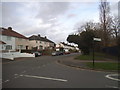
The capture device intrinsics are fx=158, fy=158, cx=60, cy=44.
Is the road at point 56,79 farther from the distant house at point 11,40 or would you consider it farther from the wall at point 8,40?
the wall at point 8,40

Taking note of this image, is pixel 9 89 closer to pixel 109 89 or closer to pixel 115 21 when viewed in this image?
pixel 109 89

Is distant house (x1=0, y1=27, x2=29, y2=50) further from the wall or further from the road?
the road

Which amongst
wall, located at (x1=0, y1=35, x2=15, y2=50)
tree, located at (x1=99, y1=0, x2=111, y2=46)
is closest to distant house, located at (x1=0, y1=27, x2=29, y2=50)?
wall, located at (x1=0, y1=35, x2=15, y2=50)

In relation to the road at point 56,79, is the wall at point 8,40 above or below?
above

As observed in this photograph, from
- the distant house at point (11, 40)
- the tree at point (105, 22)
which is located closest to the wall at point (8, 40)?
the distant house at point (11, 40)

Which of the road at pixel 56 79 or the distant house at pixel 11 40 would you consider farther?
the distant house at pixel 11 40

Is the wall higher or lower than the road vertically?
higher

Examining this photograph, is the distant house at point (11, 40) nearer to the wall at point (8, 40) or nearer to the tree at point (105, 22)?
the wall at point (8, 40)

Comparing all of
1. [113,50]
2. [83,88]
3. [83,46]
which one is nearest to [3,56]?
[83,46]

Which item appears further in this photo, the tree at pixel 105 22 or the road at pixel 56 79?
the tree at pixel 105 22

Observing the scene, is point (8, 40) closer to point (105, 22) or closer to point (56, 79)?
point (105, 22)

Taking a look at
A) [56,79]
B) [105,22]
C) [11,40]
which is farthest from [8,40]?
[56,79]

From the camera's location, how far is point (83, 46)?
3253cm

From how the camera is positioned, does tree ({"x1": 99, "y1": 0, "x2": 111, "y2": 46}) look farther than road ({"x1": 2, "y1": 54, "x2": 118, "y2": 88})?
Yes
